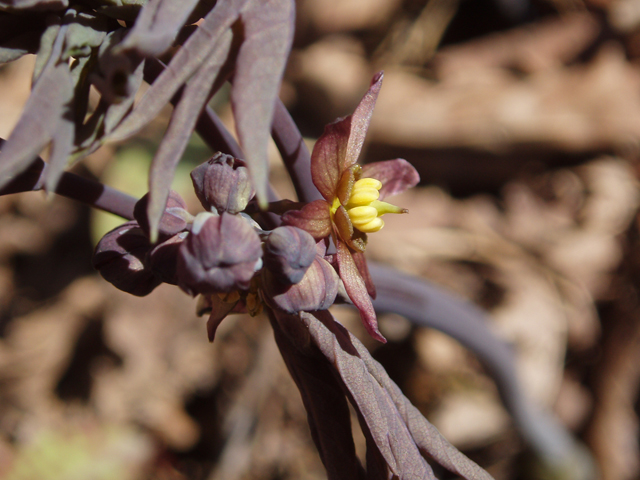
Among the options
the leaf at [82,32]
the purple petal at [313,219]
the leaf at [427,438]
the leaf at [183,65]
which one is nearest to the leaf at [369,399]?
the leaf at [427,438]

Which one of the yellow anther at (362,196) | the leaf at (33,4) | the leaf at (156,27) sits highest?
the leaf at (156,27)

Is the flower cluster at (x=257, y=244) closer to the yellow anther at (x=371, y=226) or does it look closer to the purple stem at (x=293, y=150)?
the yellow anther at (x=371, y=226)

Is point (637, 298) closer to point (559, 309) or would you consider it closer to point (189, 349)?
point (559, 309)

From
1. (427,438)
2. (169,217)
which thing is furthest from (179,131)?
(427,438)

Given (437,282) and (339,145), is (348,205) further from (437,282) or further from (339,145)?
(437,282)

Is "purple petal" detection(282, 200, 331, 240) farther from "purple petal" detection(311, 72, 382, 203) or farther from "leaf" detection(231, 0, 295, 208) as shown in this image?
"leaf" detection(231, 0, 295, 208)
